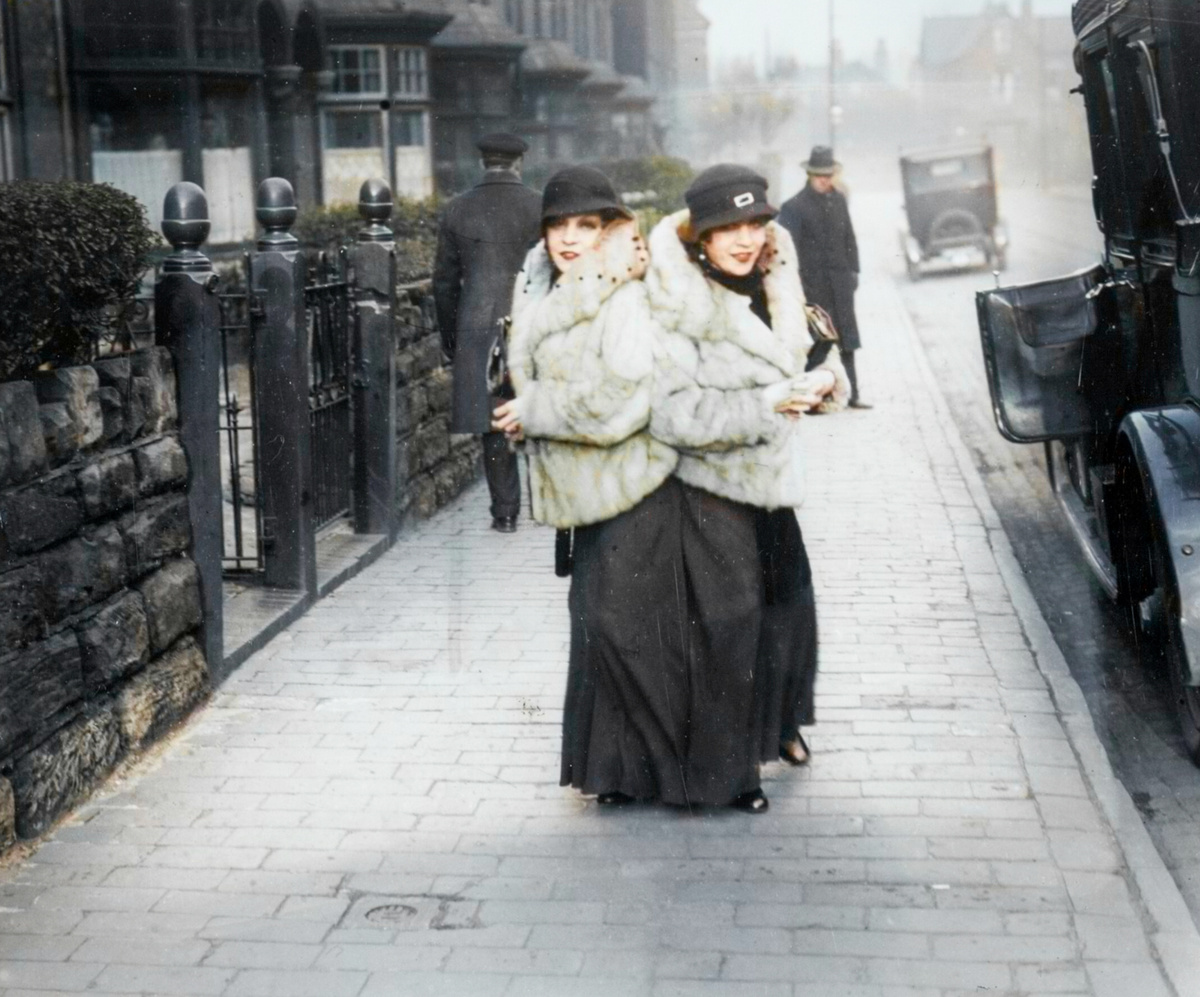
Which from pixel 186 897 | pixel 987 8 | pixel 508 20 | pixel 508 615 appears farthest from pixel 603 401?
pixel 987 8

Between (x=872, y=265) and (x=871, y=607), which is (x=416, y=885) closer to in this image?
(x=871, y=607)

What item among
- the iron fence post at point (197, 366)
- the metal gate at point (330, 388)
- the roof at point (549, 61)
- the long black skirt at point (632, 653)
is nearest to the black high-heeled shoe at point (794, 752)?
the long black skirt at point (632, 653)

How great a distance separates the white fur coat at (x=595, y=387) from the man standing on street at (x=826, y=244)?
8715mm

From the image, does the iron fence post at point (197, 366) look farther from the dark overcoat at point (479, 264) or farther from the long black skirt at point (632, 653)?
the dark overcoat at point (479, 264)

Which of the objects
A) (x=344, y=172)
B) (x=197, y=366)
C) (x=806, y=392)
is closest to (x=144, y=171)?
(x=344, y=172)

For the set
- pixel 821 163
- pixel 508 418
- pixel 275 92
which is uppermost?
pixel 275 92

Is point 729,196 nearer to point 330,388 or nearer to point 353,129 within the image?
point 330,388

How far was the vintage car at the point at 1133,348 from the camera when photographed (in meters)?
5.92

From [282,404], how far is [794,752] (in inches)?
123

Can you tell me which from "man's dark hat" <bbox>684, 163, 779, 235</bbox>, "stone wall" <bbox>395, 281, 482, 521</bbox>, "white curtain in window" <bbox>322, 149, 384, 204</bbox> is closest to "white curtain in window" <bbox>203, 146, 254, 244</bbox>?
"white curtain in window" <bbox>322, 149, 384, 204</bbox>

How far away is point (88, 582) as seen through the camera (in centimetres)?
565

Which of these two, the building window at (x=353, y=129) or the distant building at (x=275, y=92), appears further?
the building window at (x=353, y=129)

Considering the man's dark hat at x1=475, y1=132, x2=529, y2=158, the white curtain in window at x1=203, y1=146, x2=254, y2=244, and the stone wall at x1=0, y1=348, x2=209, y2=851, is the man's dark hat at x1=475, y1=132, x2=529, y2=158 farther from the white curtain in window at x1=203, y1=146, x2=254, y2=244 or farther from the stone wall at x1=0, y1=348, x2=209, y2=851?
the white curtain in window at x1=203, y1=146, x2=254, y2=244

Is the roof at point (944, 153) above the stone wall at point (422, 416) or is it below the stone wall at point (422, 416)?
above
